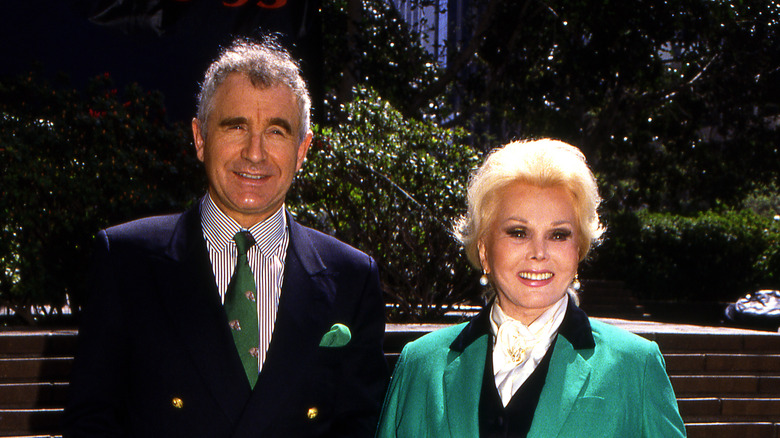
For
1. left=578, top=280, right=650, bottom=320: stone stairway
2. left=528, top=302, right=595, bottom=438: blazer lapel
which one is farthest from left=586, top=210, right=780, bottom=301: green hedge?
left=528, top=302, right=595, bottom=438: blazer lapel

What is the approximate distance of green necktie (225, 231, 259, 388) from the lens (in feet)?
7.78

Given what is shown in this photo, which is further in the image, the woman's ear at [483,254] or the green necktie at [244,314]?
the woman's ear at [483,254]

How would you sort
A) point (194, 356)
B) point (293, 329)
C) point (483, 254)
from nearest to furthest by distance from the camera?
point (194, 356), point (293, 329), point (483, 254)

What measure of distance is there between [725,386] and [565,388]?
4.07m

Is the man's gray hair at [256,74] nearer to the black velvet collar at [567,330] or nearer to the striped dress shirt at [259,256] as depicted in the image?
the striped dress shirt at [259,256]

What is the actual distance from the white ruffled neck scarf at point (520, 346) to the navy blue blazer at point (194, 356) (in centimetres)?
42

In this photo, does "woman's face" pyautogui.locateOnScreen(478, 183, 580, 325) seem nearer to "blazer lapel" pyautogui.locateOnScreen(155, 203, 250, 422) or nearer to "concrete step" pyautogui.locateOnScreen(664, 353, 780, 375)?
"blazer lapel" pyautogui.locateOnScreen(155, 203, 250, 422)

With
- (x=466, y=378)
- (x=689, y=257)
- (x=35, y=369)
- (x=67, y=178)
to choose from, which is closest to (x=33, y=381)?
(x=35, y=369)

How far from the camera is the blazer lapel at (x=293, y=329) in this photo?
7.56 ft

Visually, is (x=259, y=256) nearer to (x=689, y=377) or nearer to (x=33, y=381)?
(x=33, y=381)

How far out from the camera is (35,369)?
5078 millimetres

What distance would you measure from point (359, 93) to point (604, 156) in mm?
15506

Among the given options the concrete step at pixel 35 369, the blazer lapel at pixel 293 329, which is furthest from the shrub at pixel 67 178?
the blazer lapel at pixel 293 329

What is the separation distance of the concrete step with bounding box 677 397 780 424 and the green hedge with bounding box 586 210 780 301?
53.9 ft
